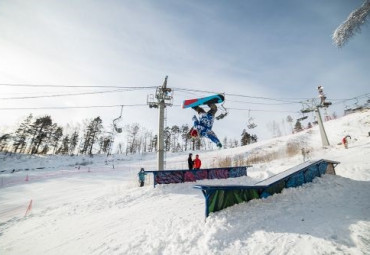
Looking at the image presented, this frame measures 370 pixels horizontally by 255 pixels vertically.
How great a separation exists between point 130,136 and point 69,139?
22.6 metres

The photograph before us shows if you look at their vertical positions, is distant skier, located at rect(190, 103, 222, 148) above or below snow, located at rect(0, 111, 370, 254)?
above

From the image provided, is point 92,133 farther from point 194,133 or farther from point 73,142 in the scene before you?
point 194,133

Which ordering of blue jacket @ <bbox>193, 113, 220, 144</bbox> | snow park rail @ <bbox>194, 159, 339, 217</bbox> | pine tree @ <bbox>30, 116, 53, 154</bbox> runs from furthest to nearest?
pine tree @ <bbox>30, 116, 53, 154</bbox> → blue jacket @ <bbox>193, 113, 220, 144</bbox> → snow park rail @ <bbox>194, 159, 339, 217</bbox>

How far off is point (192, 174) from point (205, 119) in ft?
15.7

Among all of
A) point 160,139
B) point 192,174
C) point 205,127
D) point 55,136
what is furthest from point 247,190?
point 55,136

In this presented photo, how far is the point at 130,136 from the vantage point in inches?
3100

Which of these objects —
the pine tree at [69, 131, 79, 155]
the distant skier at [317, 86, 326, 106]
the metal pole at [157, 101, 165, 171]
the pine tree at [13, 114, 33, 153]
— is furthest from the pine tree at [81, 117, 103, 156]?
the distant skier at [317, 86, 326, 106]

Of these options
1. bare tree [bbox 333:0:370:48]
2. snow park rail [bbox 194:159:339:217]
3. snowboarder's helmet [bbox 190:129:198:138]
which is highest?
bare tree [bbox 333:0:370:48]

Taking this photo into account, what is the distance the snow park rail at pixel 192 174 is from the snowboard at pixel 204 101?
4.77m

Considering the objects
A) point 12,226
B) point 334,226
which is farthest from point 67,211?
point 334,226

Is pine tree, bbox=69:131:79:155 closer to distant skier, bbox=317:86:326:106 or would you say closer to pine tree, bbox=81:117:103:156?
pine tree, bbox=81:117:103:156

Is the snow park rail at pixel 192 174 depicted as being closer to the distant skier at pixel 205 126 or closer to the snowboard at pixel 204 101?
the distant skier at pixel 205 126

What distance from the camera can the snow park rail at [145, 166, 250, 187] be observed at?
11938mm

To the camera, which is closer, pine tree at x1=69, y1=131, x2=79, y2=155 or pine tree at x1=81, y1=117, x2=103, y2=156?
pine tree at x1=81, y1=117, x2=103, y2=156
